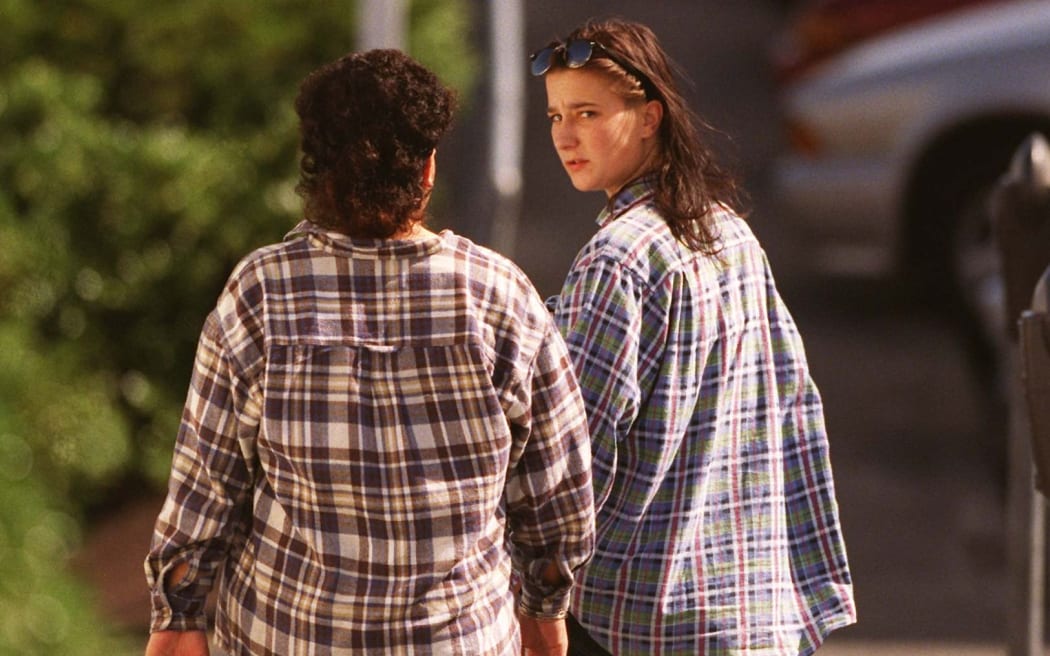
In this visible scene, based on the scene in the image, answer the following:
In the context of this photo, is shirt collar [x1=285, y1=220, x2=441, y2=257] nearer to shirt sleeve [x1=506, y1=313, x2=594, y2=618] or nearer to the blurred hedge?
shirt sleeve [x1=506, y1=313, x2=594, y2=618]

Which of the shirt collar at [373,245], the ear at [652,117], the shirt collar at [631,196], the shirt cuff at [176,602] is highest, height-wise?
the ear at [652,117]

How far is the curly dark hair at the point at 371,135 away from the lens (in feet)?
7.12

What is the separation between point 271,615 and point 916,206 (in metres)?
5.56

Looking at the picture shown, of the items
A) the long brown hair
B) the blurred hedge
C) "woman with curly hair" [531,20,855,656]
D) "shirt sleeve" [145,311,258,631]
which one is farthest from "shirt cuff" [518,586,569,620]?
the blurred hedge

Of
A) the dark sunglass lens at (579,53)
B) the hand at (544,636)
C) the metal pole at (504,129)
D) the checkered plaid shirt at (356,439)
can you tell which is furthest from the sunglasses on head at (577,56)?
the metal pole at (504,129)

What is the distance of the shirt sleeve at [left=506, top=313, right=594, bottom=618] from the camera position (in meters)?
2.29

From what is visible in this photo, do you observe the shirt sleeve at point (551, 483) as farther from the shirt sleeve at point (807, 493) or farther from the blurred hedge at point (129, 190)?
the blurred hedge at point (129, 190)

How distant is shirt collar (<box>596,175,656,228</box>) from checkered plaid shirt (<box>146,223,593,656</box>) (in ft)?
1.13

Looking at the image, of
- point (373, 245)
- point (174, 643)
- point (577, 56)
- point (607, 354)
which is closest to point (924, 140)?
point (577, 56)

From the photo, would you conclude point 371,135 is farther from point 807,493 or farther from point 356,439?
point 807,493

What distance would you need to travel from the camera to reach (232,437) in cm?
222

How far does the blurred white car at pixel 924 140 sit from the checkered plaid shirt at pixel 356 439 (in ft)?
16.3

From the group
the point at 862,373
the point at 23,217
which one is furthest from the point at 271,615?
the point at 862,373

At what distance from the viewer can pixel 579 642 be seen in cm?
A: 259
